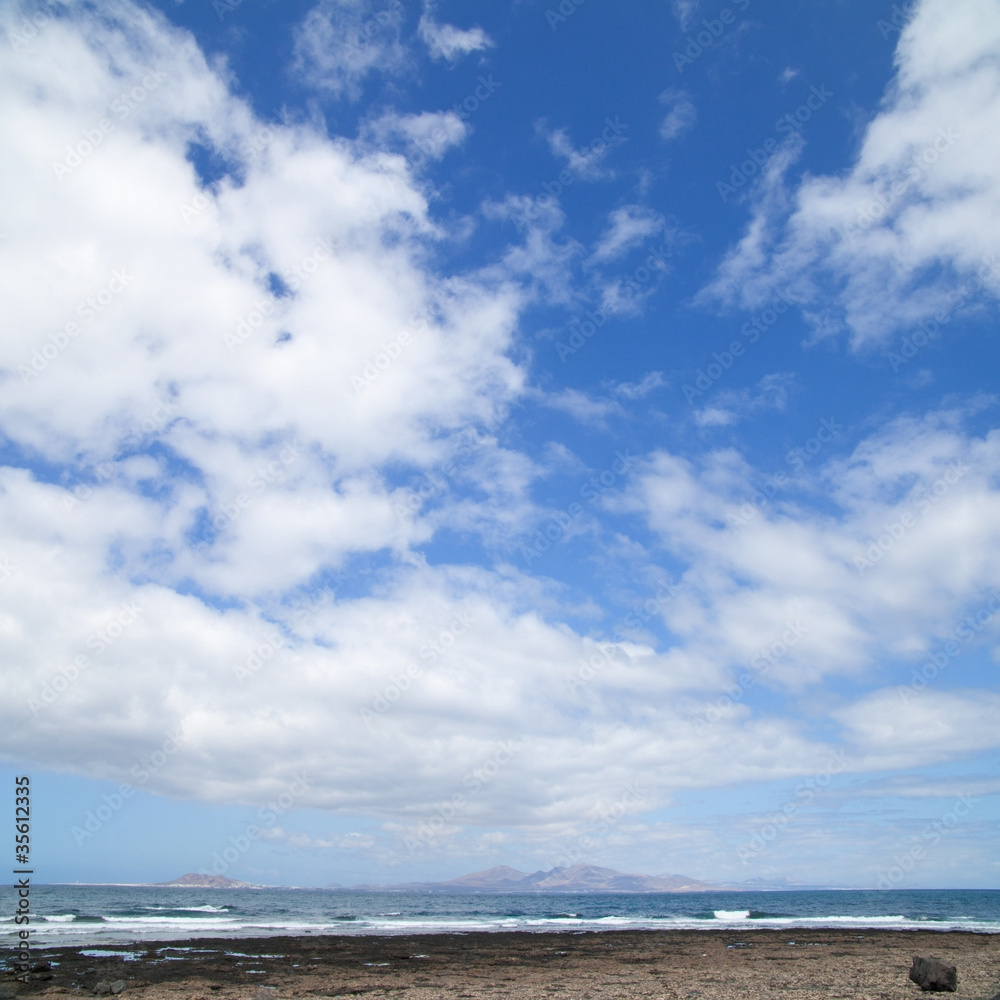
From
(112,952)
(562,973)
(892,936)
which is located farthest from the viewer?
(892,936)

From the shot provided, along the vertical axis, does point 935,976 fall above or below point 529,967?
above

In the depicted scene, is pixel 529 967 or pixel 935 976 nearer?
pixel 935 976

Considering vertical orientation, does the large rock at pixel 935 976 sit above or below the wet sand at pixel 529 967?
above

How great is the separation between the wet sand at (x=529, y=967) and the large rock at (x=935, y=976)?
12.9 inches

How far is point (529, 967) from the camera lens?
95.1 feet

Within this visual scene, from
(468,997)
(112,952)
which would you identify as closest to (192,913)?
(112,952)

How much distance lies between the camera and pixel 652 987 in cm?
2170

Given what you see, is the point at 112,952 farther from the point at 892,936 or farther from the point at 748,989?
the point at 892,936

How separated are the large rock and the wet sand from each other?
1.08ft

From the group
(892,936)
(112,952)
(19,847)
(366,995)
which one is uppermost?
(19,847)

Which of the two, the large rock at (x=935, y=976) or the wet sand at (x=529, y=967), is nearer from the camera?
the large rock at (x=935, y=976)

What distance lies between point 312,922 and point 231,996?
46.3 metres

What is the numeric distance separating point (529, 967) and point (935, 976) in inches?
657

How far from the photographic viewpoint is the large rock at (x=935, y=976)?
1848 cm
